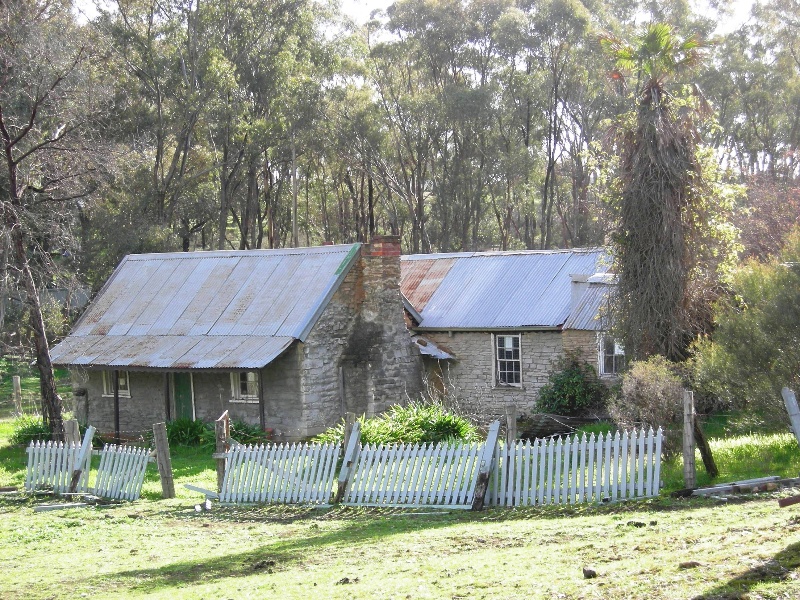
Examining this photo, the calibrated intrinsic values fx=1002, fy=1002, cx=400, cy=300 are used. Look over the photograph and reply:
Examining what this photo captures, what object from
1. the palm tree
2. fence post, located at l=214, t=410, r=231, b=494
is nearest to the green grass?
fence post, located at l=214, t=410, r=231, b=494

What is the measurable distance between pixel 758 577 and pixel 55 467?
13.5 m

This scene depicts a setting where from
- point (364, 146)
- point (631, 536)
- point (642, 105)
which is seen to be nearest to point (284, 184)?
point (364, 146)

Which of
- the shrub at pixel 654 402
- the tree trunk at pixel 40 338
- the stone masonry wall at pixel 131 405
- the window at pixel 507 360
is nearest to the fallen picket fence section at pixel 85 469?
the tree trunk at pixel 40 338

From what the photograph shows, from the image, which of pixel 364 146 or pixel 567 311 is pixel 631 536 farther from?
pixel 364 146

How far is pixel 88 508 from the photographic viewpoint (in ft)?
52.3

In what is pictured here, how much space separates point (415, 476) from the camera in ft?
46.8

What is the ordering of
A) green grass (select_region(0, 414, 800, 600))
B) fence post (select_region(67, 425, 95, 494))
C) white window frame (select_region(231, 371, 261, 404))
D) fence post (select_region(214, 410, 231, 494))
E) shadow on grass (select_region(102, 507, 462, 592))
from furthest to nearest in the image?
white window frame (select_region(231, 371, 261, 404)), fence post (select_region(67, 425, 95, 494)), fence post (select_region(214, 410, 231, 494)), shadow on grass (select_region(102, 507, 462, 592)), green grass (select_region(0, 414, 800, 600))

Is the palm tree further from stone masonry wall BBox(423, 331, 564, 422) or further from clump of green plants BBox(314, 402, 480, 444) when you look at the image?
clump of green plants BBox(314, 402, 480, 444)


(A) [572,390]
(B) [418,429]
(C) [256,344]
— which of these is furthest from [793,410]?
(C) [256,344]

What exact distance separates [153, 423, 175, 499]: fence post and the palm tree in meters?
10.0

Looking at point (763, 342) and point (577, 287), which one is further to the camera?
point (577, 287)

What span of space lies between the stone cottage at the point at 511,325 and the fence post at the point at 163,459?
10584 millimetres

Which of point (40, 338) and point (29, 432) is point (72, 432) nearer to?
point (40, 338)

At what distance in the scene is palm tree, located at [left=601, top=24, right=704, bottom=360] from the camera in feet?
68.4
